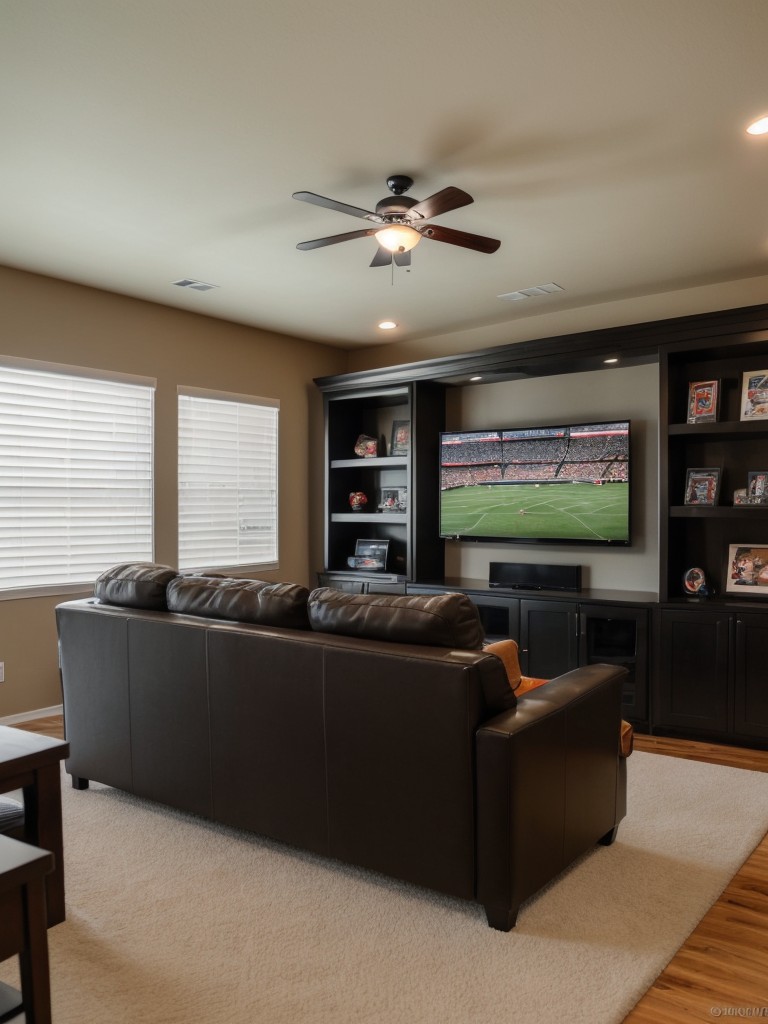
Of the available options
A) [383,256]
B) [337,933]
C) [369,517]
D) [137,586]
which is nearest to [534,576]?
[369,517]

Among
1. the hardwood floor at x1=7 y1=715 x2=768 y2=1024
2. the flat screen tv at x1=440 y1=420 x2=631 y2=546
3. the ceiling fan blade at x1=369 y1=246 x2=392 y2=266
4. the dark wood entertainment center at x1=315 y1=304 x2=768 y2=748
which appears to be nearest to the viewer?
the hardwood floor at x1=7 y1=715 x2=768 y2=1024

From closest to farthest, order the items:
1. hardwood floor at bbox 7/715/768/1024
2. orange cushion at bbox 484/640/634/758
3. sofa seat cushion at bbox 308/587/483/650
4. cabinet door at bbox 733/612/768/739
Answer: hardwood floor at bbox 7/715/768/1024 → sofa seat cushion at bbox 308/587/483/650 → orange cushion at bbox 484/640/634/758 → cabinet door at bbox 733/612/768/739

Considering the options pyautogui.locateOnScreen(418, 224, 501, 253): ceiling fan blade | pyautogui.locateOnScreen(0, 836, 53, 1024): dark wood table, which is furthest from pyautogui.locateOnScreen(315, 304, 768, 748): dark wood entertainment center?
pyautogui.locateOnScreen(0, 836, 53, 1024): dark wood table

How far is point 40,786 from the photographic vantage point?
7.27 ft

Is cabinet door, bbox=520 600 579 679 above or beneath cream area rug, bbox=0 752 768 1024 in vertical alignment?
above

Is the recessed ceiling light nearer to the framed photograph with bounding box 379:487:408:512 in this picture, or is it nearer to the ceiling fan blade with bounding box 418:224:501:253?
the ceiling fan blade with bounding box 418:224:501:253

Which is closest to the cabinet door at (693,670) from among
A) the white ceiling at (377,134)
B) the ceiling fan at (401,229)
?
the white ceiling at (377,134)

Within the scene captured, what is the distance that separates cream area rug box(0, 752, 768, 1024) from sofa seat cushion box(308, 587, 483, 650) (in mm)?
834

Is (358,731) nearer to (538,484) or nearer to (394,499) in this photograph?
(538,484)

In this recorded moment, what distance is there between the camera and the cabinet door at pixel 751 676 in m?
4.10

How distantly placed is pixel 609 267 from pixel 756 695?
2563 millimetres

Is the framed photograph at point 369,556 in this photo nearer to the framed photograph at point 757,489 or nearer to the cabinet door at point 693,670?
the cabinet door at point 693,670

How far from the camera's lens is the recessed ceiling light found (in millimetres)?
2832

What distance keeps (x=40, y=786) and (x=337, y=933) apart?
0.97m
